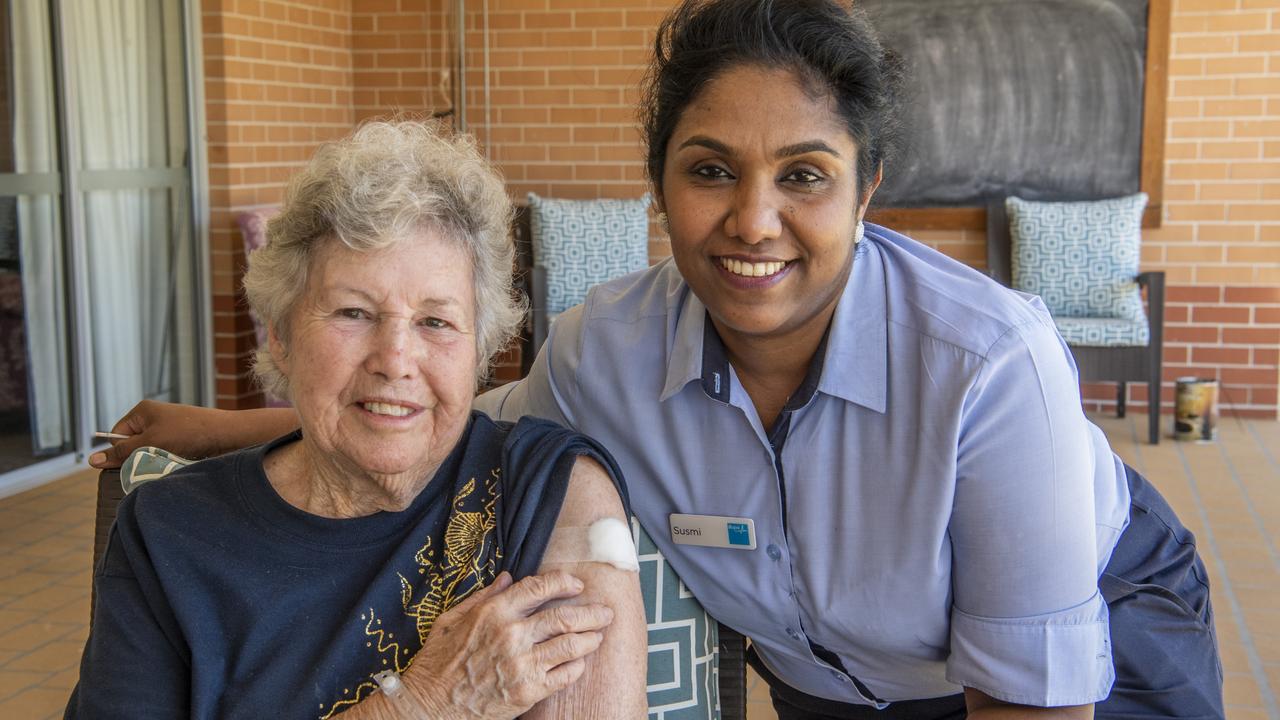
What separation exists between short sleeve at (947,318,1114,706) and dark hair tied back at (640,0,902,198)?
1.11ft

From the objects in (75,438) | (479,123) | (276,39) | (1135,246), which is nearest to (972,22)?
(1135,246)

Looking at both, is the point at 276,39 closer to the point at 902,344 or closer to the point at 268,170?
the point at 268,170

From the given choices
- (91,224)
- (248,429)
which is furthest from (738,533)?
(91,224)

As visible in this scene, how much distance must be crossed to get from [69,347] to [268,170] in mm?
1370

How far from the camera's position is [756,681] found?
329 cm

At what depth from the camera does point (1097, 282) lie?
5.72 metres

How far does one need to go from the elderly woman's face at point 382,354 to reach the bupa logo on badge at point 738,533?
0.40 metres

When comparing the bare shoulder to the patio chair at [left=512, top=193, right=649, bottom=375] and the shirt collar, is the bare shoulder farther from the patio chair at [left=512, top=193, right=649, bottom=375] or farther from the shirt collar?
the patio chair at [left=512, top=193, right=649, bottom=375]

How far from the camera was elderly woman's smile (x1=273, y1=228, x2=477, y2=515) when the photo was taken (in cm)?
158

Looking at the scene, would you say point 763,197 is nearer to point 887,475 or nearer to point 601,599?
point 887,475

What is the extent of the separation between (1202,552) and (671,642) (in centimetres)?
308

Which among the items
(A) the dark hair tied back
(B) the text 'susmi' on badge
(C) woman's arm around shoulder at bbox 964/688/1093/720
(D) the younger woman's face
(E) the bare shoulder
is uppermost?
(A) the dark hair tied back

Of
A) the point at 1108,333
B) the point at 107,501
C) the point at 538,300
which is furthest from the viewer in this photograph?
the point at 538,300

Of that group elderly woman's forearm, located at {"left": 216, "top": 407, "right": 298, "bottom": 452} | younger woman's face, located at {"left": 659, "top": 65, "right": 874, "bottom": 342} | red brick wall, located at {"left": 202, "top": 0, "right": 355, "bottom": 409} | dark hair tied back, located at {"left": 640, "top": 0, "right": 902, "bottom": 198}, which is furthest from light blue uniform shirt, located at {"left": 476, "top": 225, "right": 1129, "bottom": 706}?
red brick wall, located at {"left": 202, "top": 0, "right": 355, "bottom": 409}
